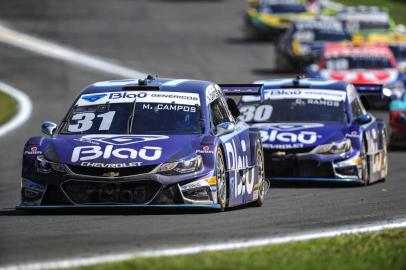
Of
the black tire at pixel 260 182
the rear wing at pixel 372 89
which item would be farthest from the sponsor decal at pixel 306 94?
the black tire at pixel 260 182

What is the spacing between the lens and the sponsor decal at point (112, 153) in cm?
1170

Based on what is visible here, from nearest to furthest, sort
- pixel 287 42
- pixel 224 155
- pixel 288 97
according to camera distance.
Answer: pixel 224 155 < pixel 288 97 < pixel 287 42

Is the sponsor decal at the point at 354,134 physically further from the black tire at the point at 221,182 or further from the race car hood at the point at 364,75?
the race car hood at the point at 364,75

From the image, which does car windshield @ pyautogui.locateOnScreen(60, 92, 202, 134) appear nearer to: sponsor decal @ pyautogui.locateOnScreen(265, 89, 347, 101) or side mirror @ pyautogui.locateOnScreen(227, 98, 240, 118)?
side mirror @ pyautogui.locateOnScreen(227, 98, 240, 118)

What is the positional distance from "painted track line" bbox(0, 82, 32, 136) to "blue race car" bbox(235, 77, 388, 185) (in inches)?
289

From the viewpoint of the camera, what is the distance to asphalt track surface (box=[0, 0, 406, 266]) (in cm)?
995

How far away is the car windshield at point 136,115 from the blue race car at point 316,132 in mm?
2404

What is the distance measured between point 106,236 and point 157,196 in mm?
1733

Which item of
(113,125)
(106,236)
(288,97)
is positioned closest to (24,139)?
(288,97)

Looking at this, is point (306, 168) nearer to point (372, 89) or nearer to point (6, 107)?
point (372, 89)

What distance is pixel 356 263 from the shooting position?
334 inches

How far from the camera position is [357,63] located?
2883 cm

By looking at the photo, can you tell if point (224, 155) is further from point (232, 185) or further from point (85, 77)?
point (85, 77)

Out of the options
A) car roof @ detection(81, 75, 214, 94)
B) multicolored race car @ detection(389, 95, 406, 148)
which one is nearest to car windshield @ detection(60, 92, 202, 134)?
car roof @ detection(81, 75, 214, 94)
